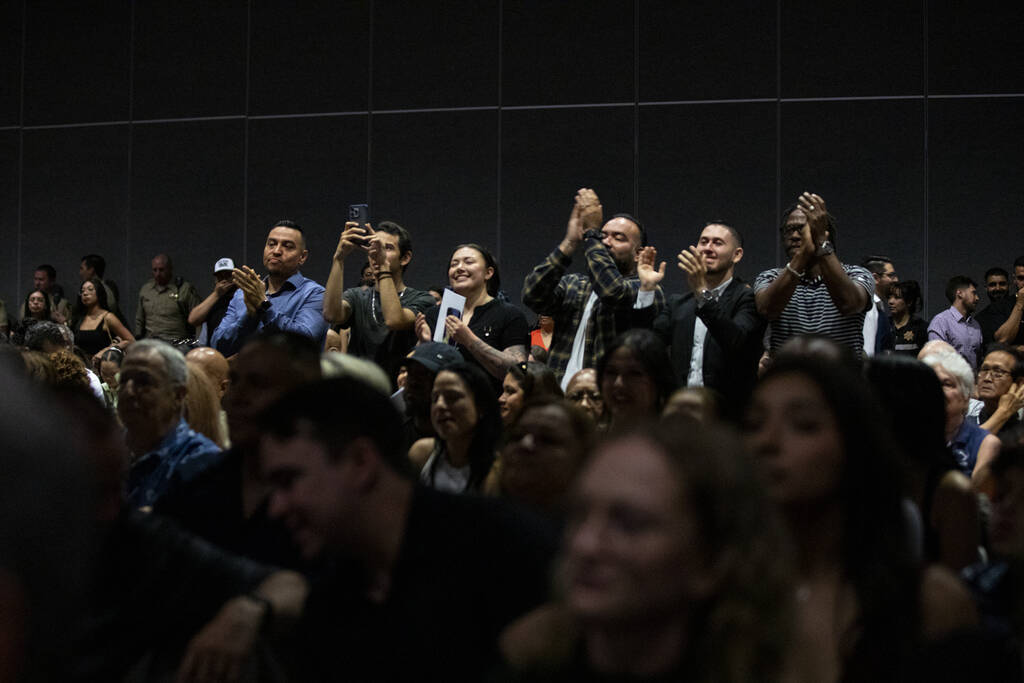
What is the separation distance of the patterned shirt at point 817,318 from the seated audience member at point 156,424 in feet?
8.00

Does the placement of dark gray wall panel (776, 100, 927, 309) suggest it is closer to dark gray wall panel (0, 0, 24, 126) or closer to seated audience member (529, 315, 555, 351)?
seated audience member (529, 315, 555, 351)

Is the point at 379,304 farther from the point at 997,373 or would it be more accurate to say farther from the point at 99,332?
the point at 99,332

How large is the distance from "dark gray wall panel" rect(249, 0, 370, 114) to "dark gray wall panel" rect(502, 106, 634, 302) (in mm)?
1572

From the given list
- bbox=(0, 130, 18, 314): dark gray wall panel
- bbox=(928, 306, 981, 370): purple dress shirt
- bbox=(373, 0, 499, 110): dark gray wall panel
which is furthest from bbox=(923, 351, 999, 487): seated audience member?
bbox=(0, 130, 18, 314): dark gray wall panel

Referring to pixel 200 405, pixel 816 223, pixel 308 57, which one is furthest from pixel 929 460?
pixel 308 57

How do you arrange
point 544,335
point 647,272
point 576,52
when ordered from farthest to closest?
point 576,52
point 544,335
point 647,272

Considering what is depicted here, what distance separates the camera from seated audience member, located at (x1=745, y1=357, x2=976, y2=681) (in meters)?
1.73

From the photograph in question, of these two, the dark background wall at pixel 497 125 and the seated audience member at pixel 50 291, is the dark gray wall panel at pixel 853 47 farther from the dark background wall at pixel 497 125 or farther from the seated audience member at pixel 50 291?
the seated audience member at pixel 50 291

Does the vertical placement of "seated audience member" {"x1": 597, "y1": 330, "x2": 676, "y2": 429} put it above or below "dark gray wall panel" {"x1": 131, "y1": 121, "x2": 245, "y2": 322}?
below

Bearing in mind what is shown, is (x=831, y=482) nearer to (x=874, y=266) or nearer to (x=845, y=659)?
(x=845, y=659)

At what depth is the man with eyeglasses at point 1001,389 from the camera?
5383mm

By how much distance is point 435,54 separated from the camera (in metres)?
10.6

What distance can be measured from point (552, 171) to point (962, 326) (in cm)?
384

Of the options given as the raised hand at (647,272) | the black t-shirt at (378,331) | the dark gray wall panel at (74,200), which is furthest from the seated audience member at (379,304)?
the dark gray wall panel at (74,200)
